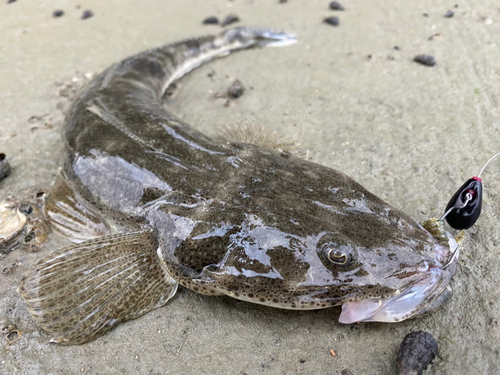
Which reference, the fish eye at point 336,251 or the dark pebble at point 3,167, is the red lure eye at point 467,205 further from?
the dark pebble at point 3,167

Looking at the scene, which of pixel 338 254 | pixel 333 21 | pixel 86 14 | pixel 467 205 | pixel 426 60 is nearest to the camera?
pixel 338 254

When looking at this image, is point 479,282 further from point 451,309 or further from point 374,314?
point 374,314

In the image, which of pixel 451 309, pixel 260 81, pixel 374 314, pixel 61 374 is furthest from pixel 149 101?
pixel 451 309

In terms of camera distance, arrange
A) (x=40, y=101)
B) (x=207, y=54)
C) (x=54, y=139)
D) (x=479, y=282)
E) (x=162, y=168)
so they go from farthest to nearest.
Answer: (x=207, y=54) < (x=40, y=101) < (x=54, y=139) < (x=162, y=168) < (x=479, y=282)

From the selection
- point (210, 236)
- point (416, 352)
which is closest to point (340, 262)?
point (416, 352)

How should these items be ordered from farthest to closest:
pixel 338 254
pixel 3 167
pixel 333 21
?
pixel 333 21
pixel 3 167
pixel 338 254

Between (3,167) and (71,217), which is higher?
(3,167)

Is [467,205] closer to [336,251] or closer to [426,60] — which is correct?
[336,251]
